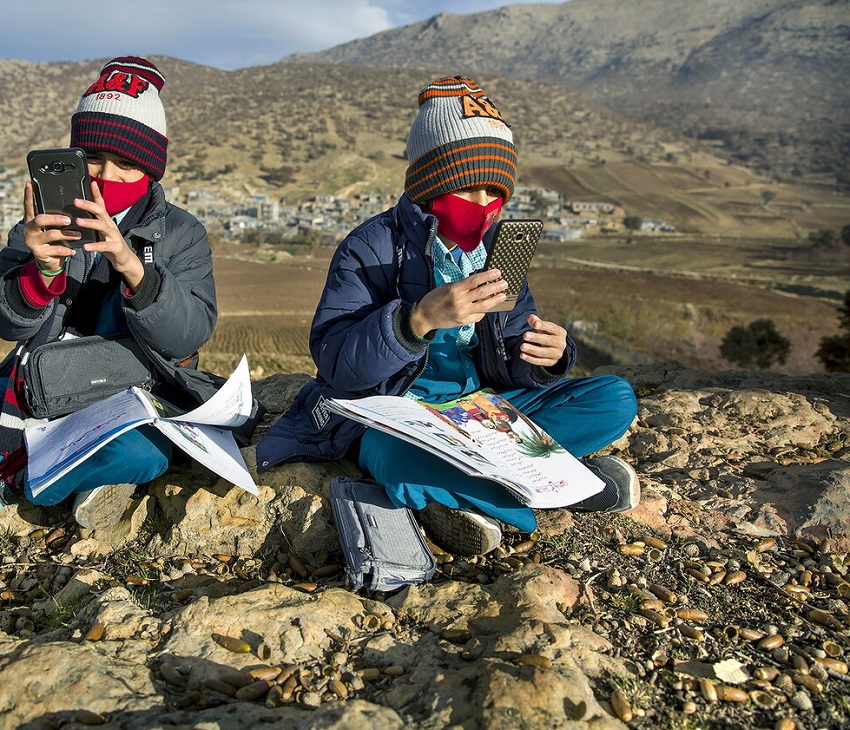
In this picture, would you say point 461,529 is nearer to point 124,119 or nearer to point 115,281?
point 115,281

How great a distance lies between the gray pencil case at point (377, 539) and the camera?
8.20 ft

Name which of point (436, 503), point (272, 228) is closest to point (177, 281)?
point (436, 503)

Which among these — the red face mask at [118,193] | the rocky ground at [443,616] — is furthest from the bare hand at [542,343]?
the red face mask at [118,193]

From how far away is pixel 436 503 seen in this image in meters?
2.80

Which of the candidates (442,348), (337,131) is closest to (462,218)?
(442,348)

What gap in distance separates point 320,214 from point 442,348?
8878cm

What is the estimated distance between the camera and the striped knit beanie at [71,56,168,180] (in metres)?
3.20

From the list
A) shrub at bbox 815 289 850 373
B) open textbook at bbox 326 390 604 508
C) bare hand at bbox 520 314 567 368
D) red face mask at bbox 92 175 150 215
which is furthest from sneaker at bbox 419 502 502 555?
shrub at bbox 815 289 850 373

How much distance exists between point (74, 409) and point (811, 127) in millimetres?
226575

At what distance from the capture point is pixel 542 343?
9.69 ft

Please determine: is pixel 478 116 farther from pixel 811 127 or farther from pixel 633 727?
pixel 811 127

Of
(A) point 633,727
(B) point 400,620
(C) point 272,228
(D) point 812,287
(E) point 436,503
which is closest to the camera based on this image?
(A) point 633,727

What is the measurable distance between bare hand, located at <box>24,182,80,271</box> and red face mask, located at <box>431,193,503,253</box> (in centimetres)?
152

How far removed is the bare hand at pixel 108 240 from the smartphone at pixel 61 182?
48 mm
